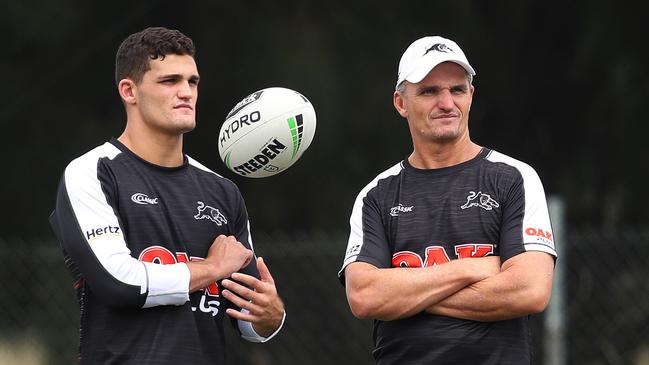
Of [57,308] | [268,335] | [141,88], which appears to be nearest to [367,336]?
[57,308]

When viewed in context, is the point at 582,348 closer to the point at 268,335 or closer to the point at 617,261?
the point at 617,261

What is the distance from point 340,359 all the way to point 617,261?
1.70 metres

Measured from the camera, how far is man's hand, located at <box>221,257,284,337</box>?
4.82 metres

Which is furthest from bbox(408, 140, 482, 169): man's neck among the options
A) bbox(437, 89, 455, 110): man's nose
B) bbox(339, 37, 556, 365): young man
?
bbox(437, 89, 455, 110): man's nose

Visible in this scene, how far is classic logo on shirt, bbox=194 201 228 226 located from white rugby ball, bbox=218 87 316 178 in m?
0.26

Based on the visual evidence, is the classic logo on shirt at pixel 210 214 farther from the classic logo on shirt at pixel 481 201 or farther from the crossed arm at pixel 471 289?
the classic logo on shirt at pixel 481 201

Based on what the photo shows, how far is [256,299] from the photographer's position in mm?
4875

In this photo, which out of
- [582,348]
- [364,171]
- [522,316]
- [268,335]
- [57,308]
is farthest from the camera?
[364,171]

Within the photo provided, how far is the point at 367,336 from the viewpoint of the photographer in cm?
748

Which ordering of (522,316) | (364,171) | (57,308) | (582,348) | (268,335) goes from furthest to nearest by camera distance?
1. (364,171)
2. (57,308)
3. (582,348)
4. (268,335)
5. (522,316)

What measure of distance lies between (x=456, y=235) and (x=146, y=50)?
1385mm

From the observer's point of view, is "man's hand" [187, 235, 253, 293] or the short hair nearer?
"man's hand" [187, 235, 253, 293]

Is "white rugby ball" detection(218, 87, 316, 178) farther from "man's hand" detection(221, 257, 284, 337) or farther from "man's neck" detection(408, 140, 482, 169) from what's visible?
"man's neck" detection(408, 140, 482, 169)

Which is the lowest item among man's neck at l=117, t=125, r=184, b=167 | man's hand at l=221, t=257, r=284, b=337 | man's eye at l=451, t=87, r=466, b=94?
man's hand at l=221, t=257, r=284, b=337
